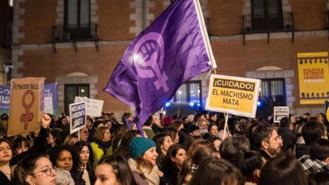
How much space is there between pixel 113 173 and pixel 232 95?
4.93 metres

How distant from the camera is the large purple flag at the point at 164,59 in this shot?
7.74 metres

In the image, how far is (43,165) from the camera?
4527 millimetres

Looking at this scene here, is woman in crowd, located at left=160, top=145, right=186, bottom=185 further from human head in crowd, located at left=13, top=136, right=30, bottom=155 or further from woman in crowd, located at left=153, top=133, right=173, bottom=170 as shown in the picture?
human head in crowd, located at left=13, top=136, right=30, bottom=155

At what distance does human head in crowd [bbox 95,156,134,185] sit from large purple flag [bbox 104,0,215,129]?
3667 mm

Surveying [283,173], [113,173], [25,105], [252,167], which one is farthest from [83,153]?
[283,173]

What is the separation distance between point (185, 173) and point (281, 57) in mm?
16102

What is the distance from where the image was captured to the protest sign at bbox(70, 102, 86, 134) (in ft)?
30.0

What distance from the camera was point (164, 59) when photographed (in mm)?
7918

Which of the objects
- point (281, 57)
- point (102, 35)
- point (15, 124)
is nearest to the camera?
point (15, 124)

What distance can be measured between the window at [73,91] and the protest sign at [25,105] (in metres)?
14.2

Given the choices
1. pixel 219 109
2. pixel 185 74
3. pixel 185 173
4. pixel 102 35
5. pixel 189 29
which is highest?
pixel 102 35

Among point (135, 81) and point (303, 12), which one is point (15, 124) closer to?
point (135, 81)

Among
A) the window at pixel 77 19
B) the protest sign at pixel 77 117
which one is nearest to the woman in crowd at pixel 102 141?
the protest sign at pixel 77 117

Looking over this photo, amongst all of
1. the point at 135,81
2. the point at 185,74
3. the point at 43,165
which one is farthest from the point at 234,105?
the point at 43,165
